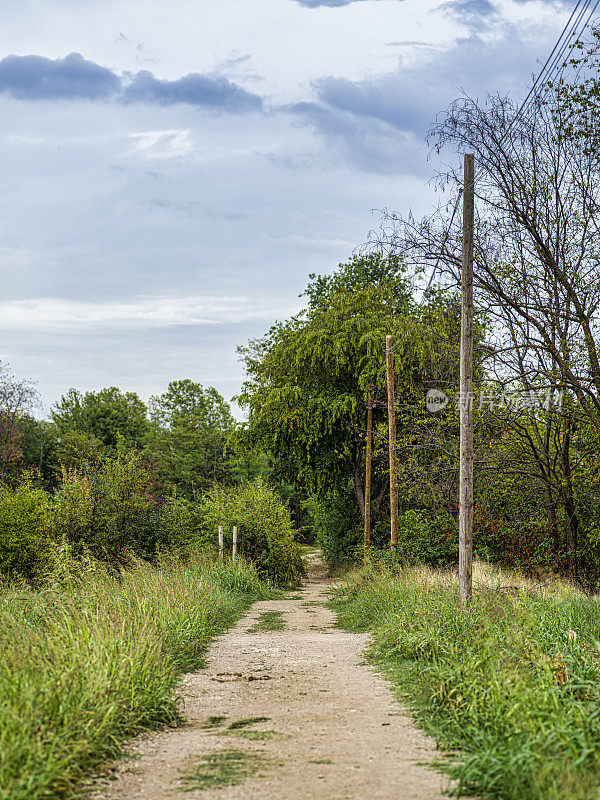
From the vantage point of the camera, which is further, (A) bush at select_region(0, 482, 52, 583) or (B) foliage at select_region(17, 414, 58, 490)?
(B) foliage at select_region(17, 414, 58, 490)

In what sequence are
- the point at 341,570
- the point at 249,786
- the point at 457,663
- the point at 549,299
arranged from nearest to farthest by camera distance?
the point at 249,786 → the point at 457,663 → the point at 549,299 → the point at 341,570

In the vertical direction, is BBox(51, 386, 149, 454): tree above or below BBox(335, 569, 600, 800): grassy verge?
above

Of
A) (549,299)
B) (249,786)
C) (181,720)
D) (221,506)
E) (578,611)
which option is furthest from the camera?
(221,506)

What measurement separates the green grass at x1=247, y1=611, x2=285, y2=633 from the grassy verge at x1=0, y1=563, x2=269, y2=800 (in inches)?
159

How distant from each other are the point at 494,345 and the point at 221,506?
14.1 meters

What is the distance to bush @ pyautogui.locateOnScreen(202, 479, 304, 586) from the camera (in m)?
26.5

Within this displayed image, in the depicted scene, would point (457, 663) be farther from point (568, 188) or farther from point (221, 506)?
point (221, 506)

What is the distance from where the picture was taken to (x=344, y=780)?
472 centimetres

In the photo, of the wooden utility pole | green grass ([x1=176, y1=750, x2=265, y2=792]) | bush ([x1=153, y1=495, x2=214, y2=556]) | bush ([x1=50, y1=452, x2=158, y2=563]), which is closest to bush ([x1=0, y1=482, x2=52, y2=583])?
bush ([x1=50, y1=452, x2=158, y2=563])

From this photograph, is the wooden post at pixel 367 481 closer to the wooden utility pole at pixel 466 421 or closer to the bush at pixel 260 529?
the bush at pixel 260 529

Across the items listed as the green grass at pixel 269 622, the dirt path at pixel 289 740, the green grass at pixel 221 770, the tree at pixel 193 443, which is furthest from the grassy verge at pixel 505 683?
the tree at pixel 193 443

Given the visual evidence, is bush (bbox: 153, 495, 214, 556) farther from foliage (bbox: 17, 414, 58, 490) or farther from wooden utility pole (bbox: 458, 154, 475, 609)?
foliage (bbox: 17, 414, 58, 490)

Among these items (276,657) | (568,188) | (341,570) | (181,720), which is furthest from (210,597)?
(341,570)

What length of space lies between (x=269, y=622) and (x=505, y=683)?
9.82 meters
